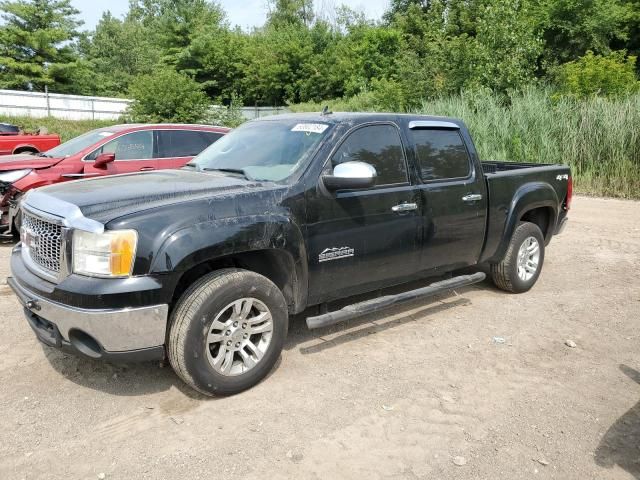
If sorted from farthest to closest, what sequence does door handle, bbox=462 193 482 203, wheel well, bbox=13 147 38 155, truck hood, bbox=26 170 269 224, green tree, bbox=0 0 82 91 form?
green tree, bbox=0 0 82 91
wheel well, bbox=13 147 38 155
door handle, bbox=462 193 482 203
truck hood, bbox=26 170 269 224

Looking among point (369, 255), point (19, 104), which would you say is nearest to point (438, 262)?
point (369, 255)

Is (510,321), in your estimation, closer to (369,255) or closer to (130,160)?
(369,255)

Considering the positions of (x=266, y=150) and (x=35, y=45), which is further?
(x=35, y=45)

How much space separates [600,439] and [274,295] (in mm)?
2201

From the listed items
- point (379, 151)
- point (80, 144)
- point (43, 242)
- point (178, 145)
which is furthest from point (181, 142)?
point (43, 242)

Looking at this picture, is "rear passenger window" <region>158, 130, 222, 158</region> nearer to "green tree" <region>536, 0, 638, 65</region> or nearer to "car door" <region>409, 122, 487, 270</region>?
"car door" <region>409, 122, 487, 270</region>

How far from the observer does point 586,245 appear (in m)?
8.56

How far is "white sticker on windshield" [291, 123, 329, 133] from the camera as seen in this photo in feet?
14.3

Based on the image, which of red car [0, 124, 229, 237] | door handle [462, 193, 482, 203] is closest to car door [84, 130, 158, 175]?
red car [0, 124, 229, 237]

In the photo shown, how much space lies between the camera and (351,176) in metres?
3.97

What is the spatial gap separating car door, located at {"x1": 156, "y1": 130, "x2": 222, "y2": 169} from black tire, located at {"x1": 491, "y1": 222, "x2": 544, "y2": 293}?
529 centimetres

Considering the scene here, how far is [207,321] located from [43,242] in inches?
48.0

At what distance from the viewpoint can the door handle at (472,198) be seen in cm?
512

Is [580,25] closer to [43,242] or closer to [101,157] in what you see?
[101,157]
